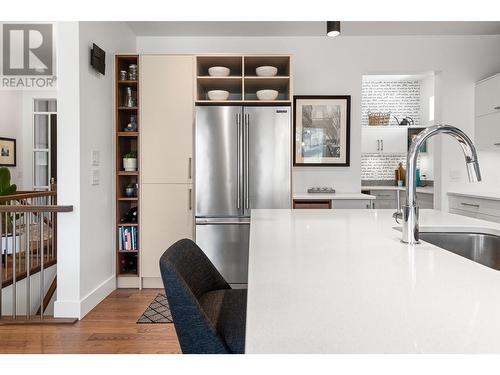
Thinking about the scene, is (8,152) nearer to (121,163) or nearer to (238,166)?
(121,163)

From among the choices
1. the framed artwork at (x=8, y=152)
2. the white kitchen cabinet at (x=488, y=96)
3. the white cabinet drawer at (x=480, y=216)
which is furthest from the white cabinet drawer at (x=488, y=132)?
the framed artwork at (x=8, y=152)

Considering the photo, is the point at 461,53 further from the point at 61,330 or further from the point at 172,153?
the point at 61,330

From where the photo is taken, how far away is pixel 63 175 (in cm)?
299

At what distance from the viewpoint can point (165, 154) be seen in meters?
3.82

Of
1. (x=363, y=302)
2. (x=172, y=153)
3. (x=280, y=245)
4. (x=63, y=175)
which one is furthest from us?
(x=172, y=153)

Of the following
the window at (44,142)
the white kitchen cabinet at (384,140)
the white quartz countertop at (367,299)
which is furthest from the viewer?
the window at (44,142)

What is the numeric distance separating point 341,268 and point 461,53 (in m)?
4.38

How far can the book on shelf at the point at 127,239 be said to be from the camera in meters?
3.84

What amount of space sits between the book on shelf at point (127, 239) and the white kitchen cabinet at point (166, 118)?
0.53 meters

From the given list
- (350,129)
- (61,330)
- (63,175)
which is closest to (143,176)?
(63,175)

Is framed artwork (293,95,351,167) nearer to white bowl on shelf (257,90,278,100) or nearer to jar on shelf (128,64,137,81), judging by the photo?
white bowl on shelf (257,90,278,100)

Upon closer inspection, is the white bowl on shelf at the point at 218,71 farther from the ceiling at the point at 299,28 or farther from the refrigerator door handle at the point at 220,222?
the refrigerator door handle at the point at 220,222

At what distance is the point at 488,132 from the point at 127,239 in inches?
154

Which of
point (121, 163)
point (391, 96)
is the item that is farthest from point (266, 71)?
point (391, 96)
